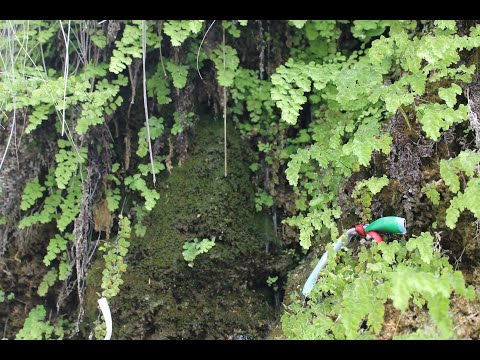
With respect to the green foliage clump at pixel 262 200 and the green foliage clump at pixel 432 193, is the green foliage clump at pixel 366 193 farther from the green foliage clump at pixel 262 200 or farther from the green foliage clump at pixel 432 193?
the green foliage clump at pixel 262 200

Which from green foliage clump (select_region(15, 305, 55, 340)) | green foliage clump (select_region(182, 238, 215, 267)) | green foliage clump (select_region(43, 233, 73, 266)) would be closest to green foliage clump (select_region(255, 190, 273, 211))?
green foliage clump (select_region(182, 238, 215, 267))

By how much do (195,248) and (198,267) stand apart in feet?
0.53

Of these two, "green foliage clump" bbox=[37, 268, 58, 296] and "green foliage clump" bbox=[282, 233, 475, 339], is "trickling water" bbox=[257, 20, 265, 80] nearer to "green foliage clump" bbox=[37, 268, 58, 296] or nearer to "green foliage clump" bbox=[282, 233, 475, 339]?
"green foliage clump" bbox=[282, 233, 475, 339]

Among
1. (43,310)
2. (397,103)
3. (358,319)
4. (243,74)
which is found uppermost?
(243,74)

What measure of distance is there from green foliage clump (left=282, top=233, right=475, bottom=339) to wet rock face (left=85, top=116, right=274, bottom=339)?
0.93 meters

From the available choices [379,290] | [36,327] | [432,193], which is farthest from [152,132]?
[379,290]

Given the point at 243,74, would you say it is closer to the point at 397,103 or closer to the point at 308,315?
the point at 397,103

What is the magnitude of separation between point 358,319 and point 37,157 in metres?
3.11

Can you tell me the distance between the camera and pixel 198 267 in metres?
3.54

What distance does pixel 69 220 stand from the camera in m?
3.71

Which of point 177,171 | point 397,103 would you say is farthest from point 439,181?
point 177,171

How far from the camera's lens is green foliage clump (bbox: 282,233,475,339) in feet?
5.74

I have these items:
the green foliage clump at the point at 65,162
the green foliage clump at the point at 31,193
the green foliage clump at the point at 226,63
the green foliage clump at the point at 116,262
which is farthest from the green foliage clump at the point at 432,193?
the green foliage clump at the point at 31,193

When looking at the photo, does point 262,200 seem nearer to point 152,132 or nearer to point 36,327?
point 152,132
